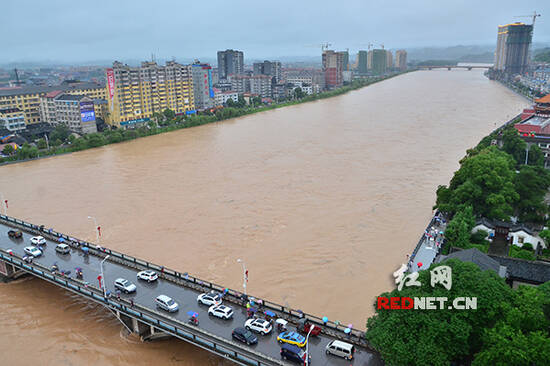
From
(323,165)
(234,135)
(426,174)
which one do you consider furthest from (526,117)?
(234,135)

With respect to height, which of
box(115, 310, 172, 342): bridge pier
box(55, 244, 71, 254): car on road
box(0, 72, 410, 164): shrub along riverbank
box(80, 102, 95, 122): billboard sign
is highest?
box(80, 102, 95, 122): billboard sign

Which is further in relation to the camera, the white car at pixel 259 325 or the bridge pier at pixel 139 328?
the bridge pier at pixel 139 328

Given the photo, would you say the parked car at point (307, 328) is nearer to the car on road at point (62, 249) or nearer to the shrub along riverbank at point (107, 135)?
the car on road at point (62, 249)

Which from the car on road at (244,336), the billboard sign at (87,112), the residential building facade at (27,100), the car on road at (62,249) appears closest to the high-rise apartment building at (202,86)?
the residential building facade at (27,100)

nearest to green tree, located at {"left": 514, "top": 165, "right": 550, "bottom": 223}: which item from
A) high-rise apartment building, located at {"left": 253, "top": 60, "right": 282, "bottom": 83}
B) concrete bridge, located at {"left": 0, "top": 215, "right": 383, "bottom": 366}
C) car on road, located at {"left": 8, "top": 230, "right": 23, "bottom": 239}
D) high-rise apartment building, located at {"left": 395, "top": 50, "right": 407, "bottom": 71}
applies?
concrete bridge, located at {"left": 0, "top": 215, "right": 383, "bottom": 366}

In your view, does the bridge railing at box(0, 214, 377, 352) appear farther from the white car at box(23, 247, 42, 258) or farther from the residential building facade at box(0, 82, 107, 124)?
the residential building facade at box(0, 82, 107, 124)

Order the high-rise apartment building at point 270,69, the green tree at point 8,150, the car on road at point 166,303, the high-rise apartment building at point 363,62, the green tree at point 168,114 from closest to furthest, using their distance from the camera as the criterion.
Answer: the car on road at point 166,303 → the green tree at point 8,150 → the green tree at point 168,114 → the high-rise apartment building at point 270,69 → the high-rise apartment building at point 363,62
